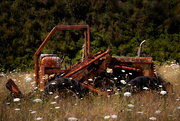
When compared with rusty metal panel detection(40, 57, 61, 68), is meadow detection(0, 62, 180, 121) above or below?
below

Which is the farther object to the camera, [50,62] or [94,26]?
[94,26]

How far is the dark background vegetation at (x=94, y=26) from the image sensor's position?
11.9 metres

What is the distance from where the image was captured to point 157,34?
510 inches

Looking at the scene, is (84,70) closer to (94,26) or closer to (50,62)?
(50,62)

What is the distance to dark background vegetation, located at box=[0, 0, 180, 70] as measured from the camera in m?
11.9

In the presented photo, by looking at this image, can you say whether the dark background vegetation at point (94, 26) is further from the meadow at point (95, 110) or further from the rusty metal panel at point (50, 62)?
the meadow at point (95, 110)

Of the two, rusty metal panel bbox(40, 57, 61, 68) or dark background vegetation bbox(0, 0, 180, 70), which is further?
dark background vegetation bbox(0, 0, 180, 70)

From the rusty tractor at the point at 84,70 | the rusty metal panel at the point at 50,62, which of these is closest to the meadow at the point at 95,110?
the rusty tractor at the point at 84,70

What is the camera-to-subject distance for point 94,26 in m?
12.9

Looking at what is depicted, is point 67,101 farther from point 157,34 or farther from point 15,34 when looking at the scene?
point 157,34

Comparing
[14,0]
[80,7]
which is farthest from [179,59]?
[14,0]

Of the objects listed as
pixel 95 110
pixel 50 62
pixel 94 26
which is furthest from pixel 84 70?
pixel 94 26

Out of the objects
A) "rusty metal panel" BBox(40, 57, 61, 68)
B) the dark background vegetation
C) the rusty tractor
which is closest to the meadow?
the rusty tractor

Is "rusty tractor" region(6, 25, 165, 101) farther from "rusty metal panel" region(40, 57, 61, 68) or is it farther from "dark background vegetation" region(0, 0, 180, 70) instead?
"dark background vegetation" region(0, 0, 180, 70)
